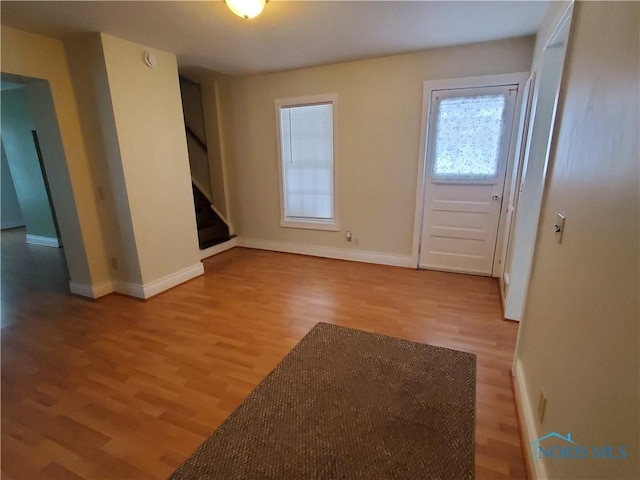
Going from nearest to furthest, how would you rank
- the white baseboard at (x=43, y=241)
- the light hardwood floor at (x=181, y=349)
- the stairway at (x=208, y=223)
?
the light hardwood floor at (x=181, y=349), the stairway at (x=208, y=223), the white baseboard at (x=43, y=241)

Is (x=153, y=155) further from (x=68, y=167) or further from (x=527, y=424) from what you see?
(x=527, y=424)

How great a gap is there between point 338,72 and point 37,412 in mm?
4092

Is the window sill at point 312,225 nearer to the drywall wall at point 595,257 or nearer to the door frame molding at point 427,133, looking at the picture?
the door frame molding at point 427,133

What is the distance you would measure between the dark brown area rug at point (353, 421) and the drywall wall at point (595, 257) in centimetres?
42

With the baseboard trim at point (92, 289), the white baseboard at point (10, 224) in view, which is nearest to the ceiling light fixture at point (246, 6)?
the baseboard trim at point (92, 289)

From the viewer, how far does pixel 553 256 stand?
1.43 meters

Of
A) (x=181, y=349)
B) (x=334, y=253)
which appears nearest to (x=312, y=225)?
(x=334, y=253)

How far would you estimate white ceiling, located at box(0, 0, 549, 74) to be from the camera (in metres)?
2.21

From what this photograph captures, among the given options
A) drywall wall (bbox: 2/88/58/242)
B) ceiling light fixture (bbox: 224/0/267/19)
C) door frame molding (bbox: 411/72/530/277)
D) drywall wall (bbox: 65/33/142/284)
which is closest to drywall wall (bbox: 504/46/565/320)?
door frame molding (bbox: 411/72/530/277)

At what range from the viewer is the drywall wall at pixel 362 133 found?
10.7ft

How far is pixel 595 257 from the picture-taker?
987mm

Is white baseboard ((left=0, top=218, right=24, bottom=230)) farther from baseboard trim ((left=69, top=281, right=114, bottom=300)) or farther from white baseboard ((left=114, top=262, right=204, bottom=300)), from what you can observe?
white baseboard ((left=114, top=262, right=204, bottom=300))

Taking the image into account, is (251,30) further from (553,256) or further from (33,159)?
(33,159)

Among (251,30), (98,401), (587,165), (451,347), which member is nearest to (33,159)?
(251,30)
